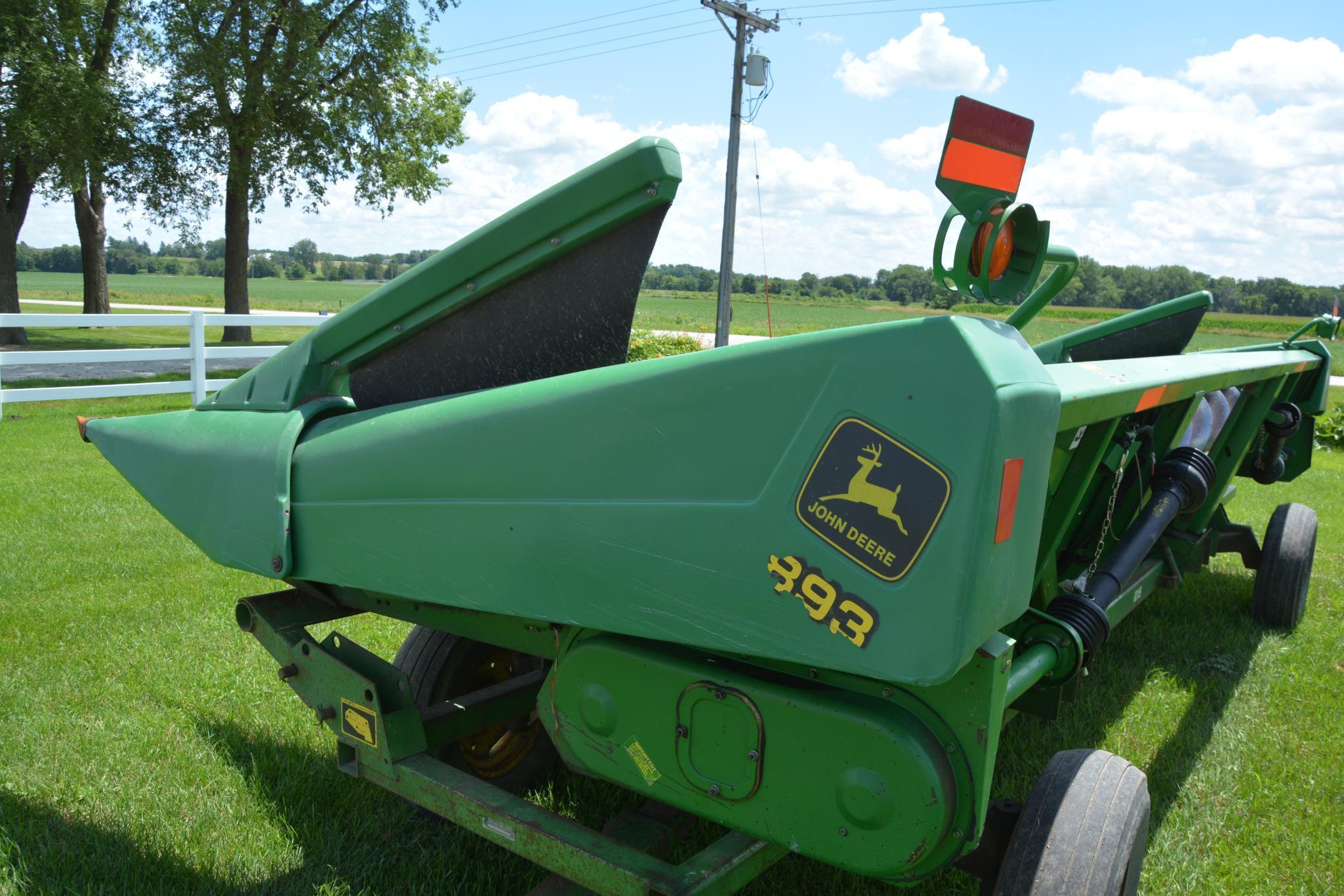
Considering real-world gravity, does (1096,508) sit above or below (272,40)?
below

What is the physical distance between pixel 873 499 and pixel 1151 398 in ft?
4.42

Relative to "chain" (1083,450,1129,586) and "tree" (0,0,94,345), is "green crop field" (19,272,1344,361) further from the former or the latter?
"tree" (0,0,94,345)

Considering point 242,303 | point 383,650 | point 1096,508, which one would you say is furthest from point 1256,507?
point 242,303

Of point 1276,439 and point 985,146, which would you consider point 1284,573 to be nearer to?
point 1276,439

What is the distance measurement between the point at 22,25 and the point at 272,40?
182 inches

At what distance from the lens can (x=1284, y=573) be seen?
197 inches

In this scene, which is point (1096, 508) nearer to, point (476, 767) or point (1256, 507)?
point (476, 767)

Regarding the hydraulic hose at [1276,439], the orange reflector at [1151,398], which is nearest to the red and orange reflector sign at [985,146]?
the orange reflector at [1151,398]

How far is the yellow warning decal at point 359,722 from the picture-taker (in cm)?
239

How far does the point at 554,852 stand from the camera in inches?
81.7

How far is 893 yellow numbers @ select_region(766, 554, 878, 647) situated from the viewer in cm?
156

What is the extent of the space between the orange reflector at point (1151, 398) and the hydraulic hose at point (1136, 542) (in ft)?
1.69

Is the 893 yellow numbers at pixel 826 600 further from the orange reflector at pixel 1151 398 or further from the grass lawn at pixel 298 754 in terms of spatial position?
the grass lawn at pixel 298 754

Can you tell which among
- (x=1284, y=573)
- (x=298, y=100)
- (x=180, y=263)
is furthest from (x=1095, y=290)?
(x=180, y=263)
